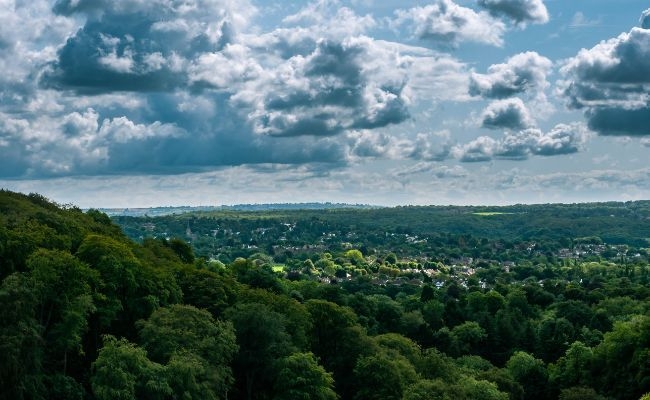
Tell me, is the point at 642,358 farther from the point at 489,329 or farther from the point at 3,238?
the point at 3,238

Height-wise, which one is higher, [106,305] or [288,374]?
[106,305]

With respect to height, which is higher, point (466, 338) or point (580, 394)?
point (580, 394)

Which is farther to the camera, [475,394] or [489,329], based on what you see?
[489,329]

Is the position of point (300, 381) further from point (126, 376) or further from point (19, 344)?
point (19, 344)

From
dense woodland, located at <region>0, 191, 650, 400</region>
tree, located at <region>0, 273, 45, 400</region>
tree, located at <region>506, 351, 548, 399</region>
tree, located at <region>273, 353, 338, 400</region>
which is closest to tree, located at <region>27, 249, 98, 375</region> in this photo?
dense woodland, located at <region>0, 191, 650, 400</region>

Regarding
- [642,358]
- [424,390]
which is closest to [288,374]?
[424,390]

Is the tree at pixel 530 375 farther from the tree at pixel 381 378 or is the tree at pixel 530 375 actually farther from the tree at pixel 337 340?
the tree at pixel 381 378

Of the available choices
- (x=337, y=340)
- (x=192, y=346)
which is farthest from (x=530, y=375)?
(x=192, y=346)

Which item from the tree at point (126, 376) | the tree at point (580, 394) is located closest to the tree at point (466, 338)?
the tree at point (580, 394)

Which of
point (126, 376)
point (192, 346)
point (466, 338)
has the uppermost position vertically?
point (192, 346)
